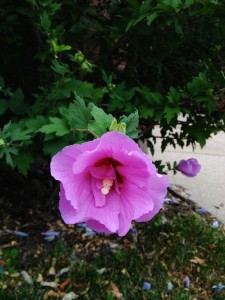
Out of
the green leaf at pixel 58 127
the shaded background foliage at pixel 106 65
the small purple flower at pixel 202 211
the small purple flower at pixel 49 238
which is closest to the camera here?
the green leaf at pixel 58 127

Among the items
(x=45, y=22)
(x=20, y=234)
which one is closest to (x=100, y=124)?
(x=45, y=22)

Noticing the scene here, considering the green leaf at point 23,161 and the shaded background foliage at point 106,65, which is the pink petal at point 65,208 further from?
the green leaf at point 23,161

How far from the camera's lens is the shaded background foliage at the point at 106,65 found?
220 cm

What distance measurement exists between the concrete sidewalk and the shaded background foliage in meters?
1.26

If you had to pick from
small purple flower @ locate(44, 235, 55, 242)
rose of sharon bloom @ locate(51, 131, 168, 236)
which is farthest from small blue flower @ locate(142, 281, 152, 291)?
rose of sharon bloom @ locate(51, 131, 168, 236)

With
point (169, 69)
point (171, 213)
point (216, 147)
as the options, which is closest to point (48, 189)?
point (171, 213)

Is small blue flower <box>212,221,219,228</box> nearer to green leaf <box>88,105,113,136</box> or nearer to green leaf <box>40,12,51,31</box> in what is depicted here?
green leaf <box>40,12,51,31</box>

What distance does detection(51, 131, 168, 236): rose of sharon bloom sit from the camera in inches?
28.2

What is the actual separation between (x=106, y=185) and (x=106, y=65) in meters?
2.31

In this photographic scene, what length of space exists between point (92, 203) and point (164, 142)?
2.55 m

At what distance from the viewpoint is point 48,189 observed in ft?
12.1

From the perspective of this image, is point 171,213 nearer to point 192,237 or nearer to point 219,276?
point 192,237

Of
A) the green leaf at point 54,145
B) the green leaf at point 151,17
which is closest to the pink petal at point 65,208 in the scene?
the green leaf at point 54,145

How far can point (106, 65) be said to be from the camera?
302 cm
